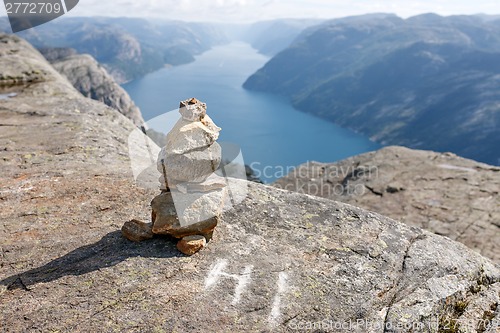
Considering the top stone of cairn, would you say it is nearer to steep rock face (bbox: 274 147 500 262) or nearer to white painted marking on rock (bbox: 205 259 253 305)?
white painted marking on rock (bbox: 205 259 253 305)

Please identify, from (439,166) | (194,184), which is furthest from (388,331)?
(439,166)

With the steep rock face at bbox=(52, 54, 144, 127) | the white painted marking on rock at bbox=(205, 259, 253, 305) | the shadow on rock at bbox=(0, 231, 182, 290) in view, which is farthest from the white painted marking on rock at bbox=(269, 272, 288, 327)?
the steep rock face at bbox=(52, 54, 144, 127)

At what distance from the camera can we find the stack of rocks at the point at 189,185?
1128cm

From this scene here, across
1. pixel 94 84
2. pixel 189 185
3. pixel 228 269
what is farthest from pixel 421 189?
pixel 94 84

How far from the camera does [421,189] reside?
39312mm

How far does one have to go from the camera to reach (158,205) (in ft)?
39.1

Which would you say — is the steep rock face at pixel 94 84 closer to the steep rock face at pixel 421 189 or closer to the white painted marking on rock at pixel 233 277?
the steep rock face at pixel 421 189

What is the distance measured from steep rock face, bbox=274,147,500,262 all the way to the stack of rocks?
85.6ft

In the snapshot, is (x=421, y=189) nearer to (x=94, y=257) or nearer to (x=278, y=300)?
(x=278, y=300)

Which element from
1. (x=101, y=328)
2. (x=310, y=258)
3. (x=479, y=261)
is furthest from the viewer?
(x=479, y=261)

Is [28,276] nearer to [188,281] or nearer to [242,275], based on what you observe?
[188,281]

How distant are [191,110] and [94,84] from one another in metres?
100

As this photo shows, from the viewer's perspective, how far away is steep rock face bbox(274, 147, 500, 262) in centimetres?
3244

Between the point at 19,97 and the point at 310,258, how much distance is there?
108ft
